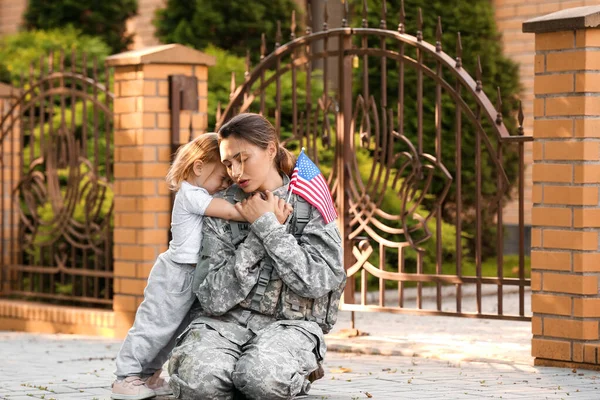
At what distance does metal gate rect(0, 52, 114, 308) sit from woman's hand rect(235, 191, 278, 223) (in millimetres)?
4169

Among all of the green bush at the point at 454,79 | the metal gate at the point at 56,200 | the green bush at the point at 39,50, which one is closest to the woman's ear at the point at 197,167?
the metal gate at the point at 56,200

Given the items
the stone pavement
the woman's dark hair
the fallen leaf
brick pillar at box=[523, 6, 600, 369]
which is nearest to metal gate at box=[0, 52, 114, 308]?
the stone pavement

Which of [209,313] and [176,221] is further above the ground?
[176,221]

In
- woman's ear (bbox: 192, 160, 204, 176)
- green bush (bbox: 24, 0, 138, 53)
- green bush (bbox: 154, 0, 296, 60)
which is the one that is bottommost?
woman's ear (bbox: 192, 160, 204, 176)

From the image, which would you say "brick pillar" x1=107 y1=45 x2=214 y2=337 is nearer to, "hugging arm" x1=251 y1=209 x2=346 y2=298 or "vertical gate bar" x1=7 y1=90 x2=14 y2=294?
"vertical gate bar" x1=7 y1=90 x2=14 y2=294

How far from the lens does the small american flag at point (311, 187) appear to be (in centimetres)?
485

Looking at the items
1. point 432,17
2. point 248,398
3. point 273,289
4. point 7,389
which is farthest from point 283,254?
point 432,17

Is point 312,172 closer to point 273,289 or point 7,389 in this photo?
point 273,289

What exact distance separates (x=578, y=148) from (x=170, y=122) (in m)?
3.14

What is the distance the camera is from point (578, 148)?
6.34 metres

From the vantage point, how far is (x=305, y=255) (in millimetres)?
4738

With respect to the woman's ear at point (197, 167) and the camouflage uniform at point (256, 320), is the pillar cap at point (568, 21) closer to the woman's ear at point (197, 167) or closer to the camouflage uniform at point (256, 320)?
the camouflage uniform at point (256, 320)

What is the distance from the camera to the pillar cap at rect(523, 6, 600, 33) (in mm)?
6266

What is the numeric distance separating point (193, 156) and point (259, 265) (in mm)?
590
